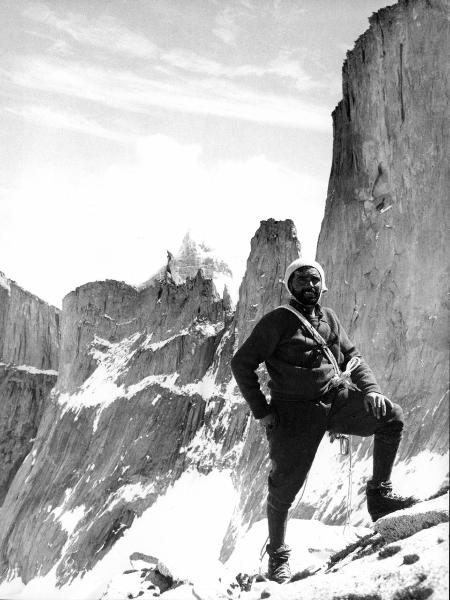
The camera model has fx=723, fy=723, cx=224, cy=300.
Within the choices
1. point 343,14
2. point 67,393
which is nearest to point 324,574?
point 343,14

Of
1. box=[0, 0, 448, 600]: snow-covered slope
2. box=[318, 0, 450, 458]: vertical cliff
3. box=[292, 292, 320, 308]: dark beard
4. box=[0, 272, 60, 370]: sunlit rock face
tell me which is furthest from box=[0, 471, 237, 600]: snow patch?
box=[292, 292, 320, 308]: dark beard

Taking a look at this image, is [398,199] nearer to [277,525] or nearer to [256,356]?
[256,356]

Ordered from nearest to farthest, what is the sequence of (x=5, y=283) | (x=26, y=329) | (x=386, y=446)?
A: (x=386, y=446)
(x=26, y=329)
(x=5, y=283)

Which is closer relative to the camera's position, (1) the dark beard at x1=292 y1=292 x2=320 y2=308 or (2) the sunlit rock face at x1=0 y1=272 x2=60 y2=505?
(1) the dark beard at x1=292 y1=292 x2=320 y2=308

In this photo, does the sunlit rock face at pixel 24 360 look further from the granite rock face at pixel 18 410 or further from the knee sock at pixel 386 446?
the knee sock at pixel 386 446

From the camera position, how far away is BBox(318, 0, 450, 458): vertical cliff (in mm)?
20844

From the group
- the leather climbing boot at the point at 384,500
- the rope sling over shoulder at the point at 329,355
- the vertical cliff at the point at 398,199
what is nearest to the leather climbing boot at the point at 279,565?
the leather climbing boot at the point at 384,500

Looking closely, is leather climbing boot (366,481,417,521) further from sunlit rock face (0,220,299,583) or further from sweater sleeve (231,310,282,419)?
sunlit rock face (0,220,299,583)

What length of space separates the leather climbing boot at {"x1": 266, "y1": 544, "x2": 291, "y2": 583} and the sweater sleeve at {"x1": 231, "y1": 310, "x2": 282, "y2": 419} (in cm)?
156

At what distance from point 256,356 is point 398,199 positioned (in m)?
16.8

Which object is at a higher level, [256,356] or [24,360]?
[256,356]

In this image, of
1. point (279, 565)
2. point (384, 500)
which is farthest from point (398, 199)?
point (279, 565)

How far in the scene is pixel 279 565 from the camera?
25.9ft

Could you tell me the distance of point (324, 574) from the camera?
24.1 feet
